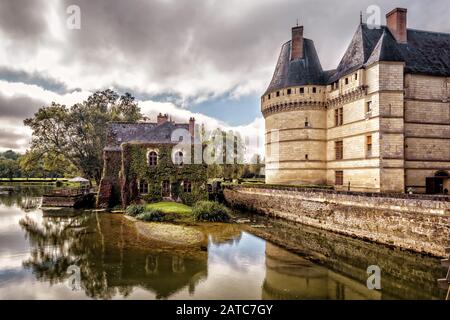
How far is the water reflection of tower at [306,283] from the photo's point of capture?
775cm

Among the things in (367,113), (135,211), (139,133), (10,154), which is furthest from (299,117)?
(10,154)

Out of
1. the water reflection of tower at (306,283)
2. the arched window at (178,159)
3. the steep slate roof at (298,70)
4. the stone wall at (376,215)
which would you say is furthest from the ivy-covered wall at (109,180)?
the water reflection of tower at (306,283)

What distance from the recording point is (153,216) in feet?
58.0

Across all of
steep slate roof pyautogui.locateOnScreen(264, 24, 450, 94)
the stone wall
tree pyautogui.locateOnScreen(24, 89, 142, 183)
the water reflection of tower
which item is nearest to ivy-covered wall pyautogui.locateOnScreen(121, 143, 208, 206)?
the stone wall

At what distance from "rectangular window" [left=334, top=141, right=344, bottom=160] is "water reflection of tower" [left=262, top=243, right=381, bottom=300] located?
571 inches

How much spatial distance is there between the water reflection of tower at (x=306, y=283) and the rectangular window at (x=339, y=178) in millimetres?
13774

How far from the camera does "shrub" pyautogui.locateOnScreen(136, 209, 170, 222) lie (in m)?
17.5

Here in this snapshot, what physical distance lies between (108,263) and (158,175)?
1267 cm

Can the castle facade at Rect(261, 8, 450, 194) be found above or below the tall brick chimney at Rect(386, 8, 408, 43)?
below

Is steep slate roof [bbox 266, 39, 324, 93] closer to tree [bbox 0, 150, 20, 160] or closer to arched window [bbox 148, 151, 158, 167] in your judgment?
arched window [bbox 148, 151, 158, 167]

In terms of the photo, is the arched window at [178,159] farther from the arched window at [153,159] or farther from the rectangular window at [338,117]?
the rectangular window at [338,117]
